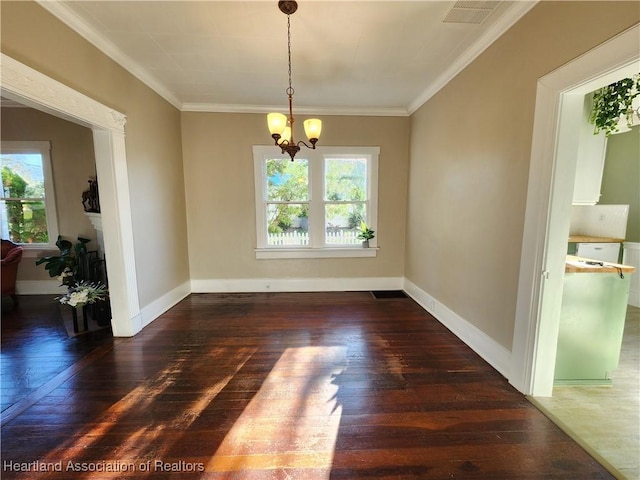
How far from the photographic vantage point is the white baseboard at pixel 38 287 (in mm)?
4211

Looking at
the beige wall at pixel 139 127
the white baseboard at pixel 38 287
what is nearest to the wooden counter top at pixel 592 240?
the beige wall at pixel 139 127

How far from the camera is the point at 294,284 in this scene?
14.5ft

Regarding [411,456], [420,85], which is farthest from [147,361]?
[420,85]

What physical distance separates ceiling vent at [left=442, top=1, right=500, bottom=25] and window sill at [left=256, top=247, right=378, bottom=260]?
295 centimetres

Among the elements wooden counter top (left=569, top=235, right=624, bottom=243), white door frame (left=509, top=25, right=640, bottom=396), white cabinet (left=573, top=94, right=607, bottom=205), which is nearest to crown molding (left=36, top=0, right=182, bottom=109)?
white door frame (left=509, top=25, right=640, bottom=396)

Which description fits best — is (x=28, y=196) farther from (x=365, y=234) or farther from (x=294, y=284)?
(x=365, y=234)

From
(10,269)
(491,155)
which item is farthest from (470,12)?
(10,269)

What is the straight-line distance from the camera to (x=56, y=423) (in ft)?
5.65

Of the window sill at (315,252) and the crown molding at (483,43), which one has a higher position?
the crown molding at (483,43)

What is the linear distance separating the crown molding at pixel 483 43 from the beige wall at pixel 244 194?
959 millimetres

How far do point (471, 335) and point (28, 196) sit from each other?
6.36m

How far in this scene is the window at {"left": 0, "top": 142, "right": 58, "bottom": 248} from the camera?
405 centimetres

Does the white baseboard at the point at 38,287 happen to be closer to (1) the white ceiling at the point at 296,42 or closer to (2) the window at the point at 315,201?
(2) the window at the point at 315,201

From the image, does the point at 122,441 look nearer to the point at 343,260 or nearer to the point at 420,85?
the point at 343,260
